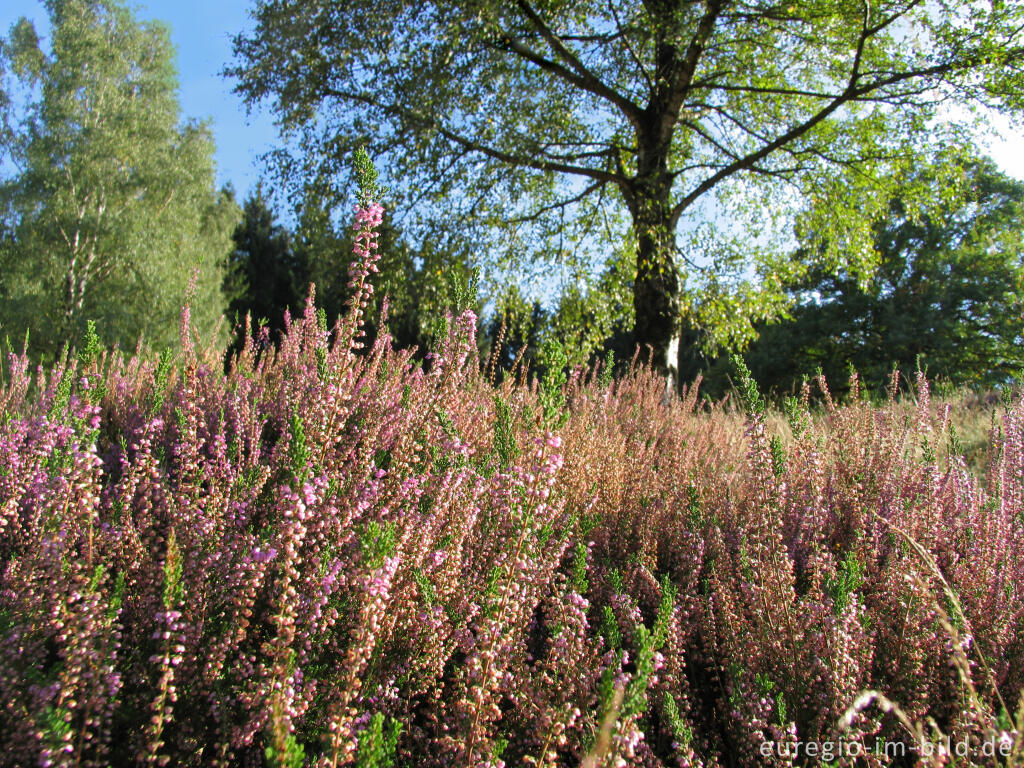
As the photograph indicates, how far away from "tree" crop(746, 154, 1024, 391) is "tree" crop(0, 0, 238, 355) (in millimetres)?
25892

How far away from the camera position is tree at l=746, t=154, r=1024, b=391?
27.0 meters

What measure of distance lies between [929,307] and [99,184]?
33.7 m

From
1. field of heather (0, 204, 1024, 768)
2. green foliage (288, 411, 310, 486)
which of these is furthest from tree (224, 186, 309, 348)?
green foliage (288, 411, 310, 486)

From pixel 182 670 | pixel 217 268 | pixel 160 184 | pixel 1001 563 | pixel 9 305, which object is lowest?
pixel 182 670

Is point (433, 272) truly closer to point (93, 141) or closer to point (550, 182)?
point (550, 182)

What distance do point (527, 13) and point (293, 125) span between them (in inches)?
210

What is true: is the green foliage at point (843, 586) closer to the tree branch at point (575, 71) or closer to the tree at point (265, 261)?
the tree branch at point (575, 71)

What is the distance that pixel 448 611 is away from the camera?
1808 mm

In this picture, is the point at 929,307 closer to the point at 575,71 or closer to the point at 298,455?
the point at 575,71

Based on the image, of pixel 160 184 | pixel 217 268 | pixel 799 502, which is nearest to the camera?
pixel 799 502

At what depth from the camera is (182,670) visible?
1.49 metres

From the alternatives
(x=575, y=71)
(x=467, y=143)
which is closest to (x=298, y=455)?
(x=467, y=143)

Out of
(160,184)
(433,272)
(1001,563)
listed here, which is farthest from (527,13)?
(160,184)

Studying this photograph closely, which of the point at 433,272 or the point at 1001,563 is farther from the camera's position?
the point at 433,272
